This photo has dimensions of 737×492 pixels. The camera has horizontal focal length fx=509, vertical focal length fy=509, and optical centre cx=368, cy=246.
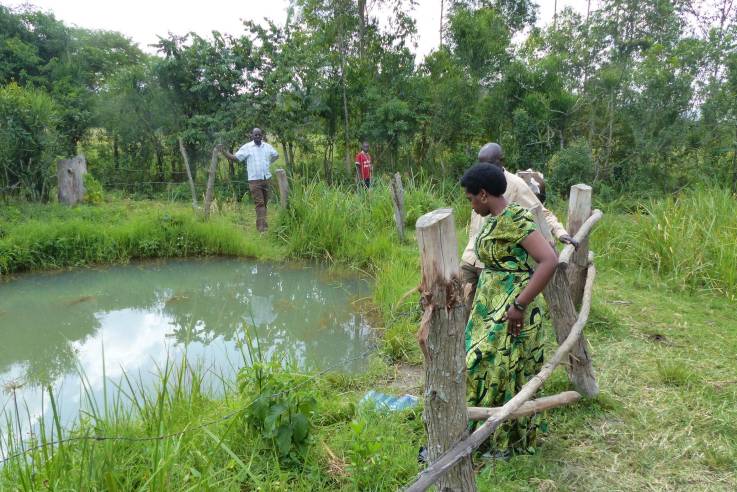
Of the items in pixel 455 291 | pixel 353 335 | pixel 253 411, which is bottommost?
pixel 353 335

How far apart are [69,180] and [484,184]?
932 centimetres

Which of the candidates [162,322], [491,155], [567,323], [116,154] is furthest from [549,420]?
[116,154]

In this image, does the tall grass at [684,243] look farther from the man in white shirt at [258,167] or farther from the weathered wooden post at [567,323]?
the man in white shirt at [258,167]

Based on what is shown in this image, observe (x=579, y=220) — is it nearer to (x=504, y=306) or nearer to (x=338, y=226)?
(x=504, y=306)

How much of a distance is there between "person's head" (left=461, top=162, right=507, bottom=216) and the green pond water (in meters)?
1.76

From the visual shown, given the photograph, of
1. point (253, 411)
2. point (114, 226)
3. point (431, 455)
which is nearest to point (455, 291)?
point (431, 455)

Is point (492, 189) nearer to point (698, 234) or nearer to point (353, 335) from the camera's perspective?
point (353, 335)

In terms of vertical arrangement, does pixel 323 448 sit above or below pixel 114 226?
below

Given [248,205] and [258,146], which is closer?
[258,146]

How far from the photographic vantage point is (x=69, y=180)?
30.6 feet

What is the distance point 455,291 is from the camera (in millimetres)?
1563

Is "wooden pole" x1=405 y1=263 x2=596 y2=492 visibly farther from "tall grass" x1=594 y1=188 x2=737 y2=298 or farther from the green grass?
the green grass

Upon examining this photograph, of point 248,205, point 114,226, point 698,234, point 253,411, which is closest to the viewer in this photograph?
point 253,411

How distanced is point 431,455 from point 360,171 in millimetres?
9167
